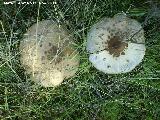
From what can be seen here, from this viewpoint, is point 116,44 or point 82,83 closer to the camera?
point 116,44

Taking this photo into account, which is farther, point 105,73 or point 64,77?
point 105,73

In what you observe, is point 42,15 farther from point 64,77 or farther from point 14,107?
point 14,107

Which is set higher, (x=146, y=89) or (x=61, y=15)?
(x=61, y=15)

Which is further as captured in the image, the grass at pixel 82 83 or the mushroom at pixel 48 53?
the grass at pixel 82 83

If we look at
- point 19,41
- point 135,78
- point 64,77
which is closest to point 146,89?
point 135,78

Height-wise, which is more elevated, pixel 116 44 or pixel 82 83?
pixel 116 44
